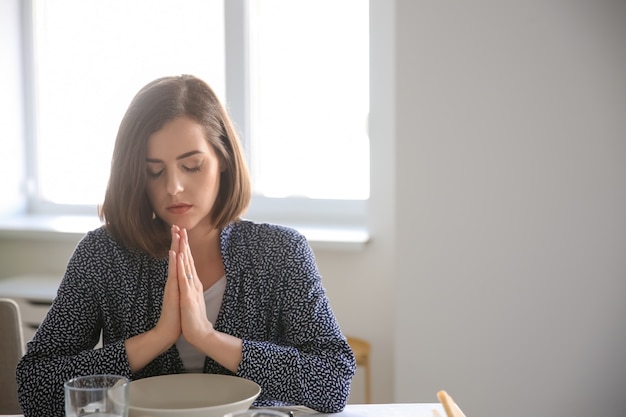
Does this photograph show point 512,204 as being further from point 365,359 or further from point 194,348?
point 194,348

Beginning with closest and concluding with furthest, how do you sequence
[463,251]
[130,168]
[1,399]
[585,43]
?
1. [130,168]
2. [1,399]
3. [585,43]
4. [463,251]

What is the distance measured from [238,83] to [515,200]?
58.2 inches

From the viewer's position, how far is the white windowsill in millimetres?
3168

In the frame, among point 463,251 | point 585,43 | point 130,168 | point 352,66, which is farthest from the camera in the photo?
point 352,66

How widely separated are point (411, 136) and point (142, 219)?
3.31ft

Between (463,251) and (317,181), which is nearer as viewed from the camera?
(463,251)

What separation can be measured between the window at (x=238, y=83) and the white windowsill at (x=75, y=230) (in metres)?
0.13

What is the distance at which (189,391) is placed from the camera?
146cm

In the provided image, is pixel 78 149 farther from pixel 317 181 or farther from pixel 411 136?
pixel 411 136

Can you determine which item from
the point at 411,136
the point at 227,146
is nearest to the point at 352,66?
the point at 411,136

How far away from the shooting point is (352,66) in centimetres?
339

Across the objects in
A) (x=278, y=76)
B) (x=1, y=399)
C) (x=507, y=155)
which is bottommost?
(x=1, y=399)

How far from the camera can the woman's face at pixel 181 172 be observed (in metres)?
1.70

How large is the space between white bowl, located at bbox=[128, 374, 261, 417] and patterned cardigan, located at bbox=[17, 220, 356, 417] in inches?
4.1
